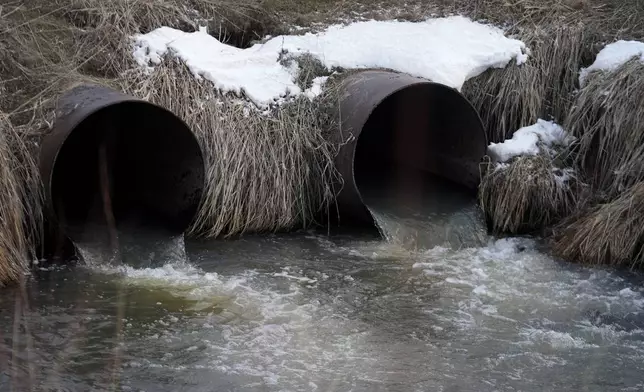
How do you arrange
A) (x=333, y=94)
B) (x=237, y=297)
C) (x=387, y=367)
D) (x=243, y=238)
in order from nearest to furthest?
(x=387, y=367) < (x=237, y=297) < (x=243, y=238) < (x=333, y=94)

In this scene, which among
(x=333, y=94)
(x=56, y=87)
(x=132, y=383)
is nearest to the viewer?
(x=132, y=383)

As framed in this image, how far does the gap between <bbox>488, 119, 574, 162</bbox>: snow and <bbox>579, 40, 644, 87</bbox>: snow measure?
0.55 metres

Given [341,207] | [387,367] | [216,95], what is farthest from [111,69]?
[387,367]

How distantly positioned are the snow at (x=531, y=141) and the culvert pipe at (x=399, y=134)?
0.57 ft

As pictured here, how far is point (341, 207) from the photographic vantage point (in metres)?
7.14

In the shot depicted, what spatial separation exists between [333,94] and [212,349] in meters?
3.20

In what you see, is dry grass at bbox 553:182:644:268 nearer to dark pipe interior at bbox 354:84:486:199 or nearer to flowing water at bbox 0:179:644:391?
flowing water at bbox 0:179:644:391

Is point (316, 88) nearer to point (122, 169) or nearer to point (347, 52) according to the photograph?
point (347, 52)

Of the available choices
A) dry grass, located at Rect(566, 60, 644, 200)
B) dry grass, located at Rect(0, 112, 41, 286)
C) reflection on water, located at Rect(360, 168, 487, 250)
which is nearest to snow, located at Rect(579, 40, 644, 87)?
dry grass, located at Rect(566, 60, 644, 200)

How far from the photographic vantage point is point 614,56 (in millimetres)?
7766

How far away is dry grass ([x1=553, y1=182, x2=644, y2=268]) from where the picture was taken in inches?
252

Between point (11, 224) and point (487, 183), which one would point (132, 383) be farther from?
point (487, 183)

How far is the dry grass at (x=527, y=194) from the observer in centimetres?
713

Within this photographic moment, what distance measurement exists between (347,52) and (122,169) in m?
2.40
